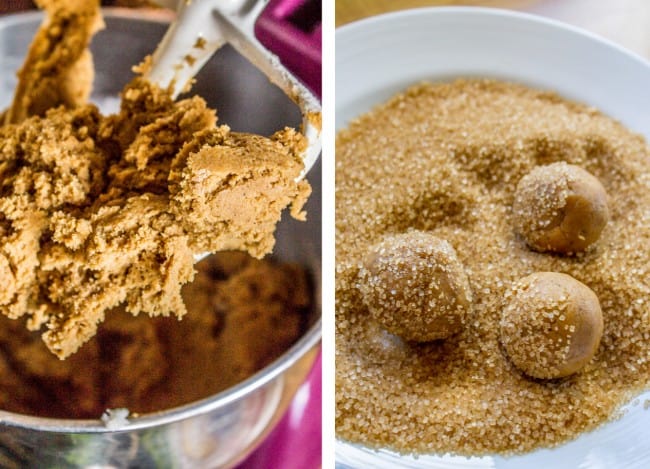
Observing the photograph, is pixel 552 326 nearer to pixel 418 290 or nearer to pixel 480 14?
pixel 418 290

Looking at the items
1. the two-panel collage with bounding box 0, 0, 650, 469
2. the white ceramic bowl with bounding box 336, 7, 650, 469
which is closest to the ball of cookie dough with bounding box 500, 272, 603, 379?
the two-panel collage with bounding box 0, 0, 650, 469

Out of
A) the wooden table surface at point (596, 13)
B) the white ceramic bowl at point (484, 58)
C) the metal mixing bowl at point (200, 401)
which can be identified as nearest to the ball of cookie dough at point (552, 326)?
the metal mixing bowl at point (200, 401)

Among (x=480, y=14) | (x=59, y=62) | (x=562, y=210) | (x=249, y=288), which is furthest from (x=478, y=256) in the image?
(x=59, y=62)

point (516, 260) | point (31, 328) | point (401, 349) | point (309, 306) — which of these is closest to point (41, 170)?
point (31, 328)

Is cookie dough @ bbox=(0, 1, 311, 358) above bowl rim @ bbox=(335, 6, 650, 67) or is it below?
below

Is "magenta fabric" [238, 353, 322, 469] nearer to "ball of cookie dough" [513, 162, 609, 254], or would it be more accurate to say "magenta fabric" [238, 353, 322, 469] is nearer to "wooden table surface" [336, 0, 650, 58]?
"ball of cookie dough" [513, 162, 609, 254]

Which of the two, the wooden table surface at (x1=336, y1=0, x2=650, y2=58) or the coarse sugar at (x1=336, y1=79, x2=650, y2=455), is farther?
the wooden table surface at (x1=336, y1=0, x2=650, y2=58)
